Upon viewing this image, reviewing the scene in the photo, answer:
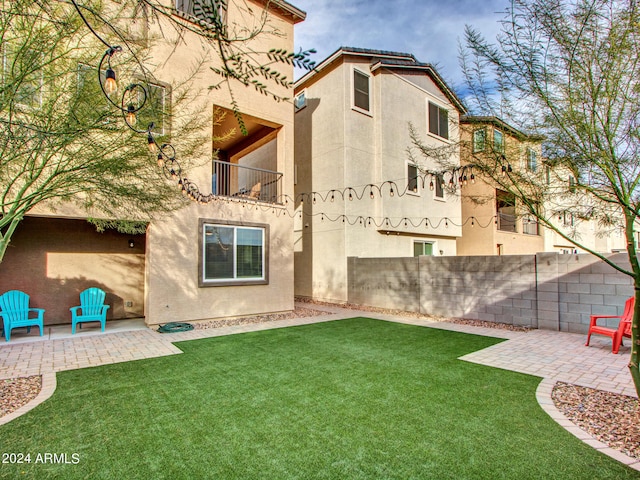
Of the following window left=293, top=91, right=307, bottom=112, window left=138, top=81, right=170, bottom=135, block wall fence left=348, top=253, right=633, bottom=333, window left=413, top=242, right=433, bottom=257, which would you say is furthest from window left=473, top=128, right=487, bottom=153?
window left=293, top=91, right=307, bottom=112

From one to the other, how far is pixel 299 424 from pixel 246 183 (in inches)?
468

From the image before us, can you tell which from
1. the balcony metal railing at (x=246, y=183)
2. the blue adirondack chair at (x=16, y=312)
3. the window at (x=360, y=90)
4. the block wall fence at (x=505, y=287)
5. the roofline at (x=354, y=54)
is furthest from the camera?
the window at (x=360, y=90)

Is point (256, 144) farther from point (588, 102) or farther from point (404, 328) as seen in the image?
point (588, 102)

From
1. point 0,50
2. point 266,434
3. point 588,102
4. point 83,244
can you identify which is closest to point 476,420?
point 266,434

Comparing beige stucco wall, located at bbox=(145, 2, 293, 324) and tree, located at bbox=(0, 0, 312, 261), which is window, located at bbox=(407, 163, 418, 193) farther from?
tree, located at bbox=(0, 0, 312, 261)

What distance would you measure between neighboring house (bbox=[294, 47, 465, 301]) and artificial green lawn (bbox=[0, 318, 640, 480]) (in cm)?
754

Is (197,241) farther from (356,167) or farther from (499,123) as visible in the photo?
(499,123)

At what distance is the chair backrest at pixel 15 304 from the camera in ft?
23.5

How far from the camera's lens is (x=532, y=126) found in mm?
3877

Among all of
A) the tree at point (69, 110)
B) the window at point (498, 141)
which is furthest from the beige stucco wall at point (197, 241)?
the window at point (498, 141)

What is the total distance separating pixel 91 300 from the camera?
821 cm

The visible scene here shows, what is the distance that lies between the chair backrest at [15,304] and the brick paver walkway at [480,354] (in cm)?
50

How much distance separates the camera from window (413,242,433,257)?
47.8 feet

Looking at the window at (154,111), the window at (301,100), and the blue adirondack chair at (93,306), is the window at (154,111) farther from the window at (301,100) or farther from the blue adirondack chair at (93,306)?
the window at (301,100)
